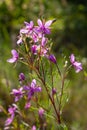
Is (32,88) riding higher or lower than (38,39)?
lower

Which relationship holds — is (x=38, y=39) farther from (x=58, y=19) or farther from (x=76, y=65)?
(x=58, y=19)

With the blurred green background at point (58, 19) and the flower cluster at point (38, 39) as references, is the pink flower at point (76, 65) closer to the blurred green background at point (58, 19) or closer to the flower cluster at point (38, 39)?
the flower cluster at point (38, 39)

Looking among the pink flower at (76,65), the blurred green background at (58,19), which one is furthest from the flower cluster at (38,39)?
the blurred green background at (58,19)

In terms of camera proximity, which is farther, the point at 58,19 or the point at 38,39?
the point at 58,19

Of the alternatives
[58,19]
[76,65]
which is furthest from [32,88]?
[58,19]

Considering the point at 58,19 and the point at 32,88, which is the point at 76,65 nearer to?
the point at 32,88

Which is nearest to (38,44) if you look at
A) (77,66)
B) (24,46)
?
(24,46)

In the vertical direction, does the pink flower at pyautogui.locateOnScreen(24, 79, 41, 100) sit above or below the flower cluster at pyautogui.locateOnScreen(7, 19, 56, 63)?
below

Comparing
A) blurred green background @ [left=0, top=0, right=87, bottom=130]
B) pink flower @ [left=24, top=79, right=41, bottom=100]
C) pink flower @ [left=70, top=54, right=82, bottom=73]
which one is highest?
blurred green background @ [left=0, top=0, right=87, bottom=130]

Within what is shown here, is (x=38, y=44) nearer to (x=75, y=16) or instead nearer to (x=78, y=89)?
(x=78, y=89)

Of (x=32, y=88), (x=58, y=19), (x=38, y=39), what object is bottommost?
(x=32, y=88)

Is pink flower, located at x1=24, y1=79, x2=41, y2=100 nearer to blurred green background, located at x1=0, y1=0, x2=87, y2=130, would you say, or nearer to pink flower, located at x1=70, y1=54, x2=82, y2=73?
pink flower, located at x1=70, y1=54, x2=82, y2=73

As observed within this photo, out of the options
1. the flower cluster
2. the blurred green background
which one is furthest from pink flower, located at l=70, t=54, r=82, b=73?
the blurred green background
